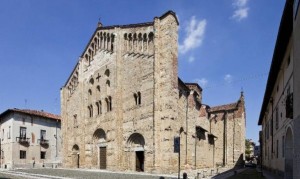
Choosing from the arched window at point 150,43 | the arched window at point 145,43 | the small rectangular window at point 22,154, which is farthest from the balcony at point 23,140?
the arched window at point 150,43

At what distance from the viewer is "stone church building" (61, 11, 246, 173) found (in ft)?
83.9

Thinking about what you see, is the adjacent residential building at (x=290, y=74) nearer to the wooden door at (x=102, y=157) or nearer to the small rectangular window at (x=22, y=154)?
the wooden door at (x=102, y=157)

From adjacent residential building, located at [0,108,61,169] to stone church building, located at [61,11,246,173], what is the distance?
307 inches

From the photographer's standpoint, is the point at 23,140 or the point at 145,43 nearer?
the point at 145,43

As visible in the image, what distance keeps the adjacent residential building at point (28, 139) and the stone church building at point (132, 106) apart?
7787 mm

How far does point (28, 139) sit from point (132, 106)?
22.9 meters

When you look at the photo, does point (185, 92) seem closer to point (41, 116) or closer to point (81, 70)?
point (81, 70)

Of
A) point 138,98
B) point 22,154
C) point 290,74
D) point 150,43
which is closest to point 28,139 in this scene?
point 22,154

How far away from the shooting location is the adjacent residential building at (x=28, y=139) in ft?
140

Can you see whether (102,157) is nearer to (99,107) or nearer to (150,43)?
(99,107)

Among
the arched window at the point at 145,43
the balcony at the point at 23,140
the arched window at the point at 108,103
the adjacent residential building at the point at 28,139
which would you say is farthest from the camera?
the balcony at the point at 23,140

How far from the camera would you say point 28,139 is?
43.9m

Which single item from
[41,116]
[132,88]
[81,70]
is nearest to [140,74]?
[132,88]

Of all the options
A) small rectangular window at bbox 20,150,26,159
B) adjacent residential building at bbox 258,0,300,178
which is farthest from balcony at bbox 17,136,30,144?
adjacent residential building at bbox 258,0,300,178
